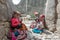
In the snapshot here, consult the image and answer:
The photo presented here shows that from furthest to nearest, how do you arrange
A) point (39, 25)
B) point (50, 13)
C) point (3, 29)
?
1. point (50, 13)
2. point (39, 25)
3. point (3, 29)

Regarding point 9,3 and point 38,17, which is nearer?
point 9,3

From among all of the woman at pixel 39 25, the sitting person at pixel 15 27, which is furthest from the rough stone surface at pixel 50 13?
the sitting person at pixel 15 27

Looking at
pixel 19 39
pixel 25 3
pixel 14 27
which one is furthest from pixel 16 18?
pixel 25 3

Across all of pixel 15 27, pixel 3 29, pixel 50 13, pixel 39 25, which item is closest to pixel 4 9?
pixel 3 29

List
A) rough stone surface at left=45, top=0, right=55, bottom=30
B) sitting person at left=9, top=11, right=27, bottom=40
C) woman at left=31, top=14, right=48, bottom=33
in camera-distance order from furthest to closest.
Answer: rough stone surface at left=45, top=0, right=55, bottom=30 < woman at left=31, top=14, right=48, bottom=33 < sitting person at left=9, top=11, right=27, bottom=40

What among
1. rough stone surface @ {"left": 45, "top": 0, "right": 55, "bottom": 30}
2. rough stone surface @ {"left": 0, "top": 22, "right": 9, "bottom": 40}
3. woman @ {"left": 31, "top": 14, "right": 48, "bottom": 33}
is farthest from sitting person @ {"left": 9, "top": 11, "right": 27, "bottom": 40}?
rough stone surface @ {"left": 45, "top": 0, "right": 55, "bottom": 30}

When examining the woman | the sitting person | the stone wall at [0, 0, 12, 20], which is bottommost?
the woman

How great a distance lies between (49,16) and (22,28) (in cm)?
304

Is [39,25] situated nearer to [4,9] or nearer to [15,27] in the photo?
[15,27]

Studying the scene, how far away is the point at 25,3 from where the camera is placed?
22.7ft

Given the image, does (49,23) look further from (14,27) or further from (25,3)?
(14,27)

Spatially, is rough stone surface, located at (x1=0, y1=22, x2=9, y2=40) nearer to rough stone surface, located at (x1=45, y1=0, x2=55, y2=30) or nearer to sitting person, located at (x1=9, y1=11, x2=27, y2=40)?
sitting person, located at (x1=9, y1=11, x2=27, y2=40)

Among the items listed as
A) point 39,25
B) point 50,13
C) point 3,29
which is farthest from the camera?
point 50,13

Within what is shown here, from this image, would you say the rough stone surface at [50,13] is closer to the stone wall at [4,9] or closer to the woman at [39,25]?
the woman at [39,25]
